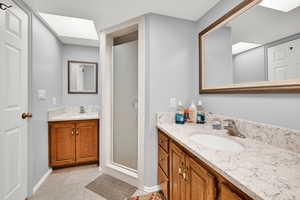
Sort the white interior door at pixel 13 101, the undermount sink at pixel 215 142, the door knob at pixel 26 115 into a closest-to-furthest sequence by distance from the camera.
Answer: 1. the undermount sink at pixel 215 142
2. the white interior door at pixel 13 101
3. the door knob at pixel 26 115

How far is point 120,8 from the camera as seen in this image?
155 cm

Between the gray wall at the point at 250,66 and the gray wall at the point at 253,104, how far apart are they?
0.15 m

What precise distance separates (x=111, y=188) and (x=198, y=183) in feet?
4.59

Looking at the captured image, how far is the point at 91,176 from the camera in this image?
6.63 feet

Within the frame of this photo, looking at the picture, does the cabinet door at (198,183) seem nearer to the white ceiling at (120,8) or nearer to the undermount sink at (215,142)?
the undermount sink at (215,142)

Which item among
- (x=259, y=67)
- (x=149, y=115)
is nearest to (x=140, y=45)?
(x=149, y=115)

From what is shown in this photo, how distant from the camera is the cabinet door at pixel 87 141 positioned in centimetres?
227

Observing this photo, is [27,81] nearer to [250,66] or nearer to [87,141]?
[87,141]

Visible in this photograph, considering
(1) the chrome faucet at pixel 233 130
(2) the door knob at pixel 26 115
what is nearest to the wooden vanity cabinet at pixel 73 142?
(2) the door knob at pixel 26 115

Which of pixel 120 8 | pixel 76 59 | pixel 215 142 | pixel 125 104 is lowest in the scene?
pixel 215 142

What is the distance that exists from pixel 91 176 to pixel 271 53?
261cm

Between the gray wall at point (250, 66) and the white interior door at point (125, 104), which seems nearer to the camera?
the gray wall at point (250, 66)

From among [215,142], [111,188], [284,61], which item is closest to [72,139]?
[111,188]

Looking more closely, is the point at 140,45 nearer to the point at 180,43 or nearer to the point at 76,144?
the point at 180,43
